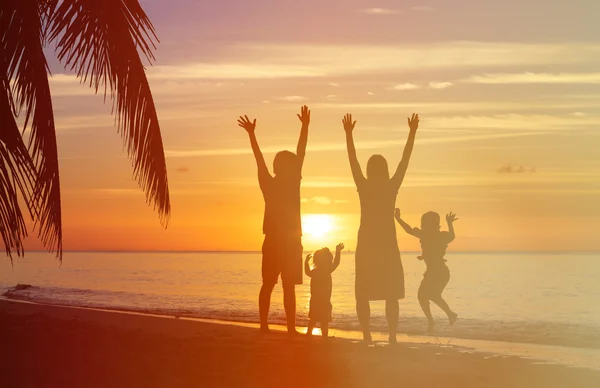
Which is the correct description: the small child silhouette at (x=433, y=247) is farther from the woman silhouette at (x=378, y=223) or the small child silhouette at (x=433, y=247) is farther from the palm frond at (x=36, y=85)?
the palm frond at (x=36, y=85)

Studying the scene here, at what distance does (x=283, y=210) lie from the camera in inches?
433

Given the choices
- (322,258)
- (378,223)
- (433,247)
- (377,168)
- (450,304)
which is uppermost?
(377,168)

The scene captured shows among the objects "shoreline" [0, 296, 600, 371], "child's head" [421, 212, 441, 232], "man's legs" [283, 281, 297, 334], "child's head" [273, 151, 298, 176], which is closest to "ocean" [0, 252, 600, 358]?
"shoreline" [0, 296, 600, 371]

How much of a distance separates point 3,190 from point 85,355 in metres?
2.34

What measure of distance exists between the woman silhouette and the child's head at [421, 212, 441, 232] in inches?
82.2

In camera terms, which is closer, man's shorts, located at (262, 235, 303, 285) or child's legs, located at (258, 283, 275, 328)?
man's shorts, located at (262, 235, 303, 285)

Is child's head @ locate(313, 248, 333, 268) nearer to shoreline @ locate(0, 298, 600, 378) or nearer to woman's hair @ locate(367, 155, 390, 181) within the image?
shoreline @ locate(0, 298, 600, 378)

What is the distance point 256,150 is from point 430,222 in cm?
334

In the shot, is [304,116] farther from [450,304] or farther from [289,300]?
[450,304]

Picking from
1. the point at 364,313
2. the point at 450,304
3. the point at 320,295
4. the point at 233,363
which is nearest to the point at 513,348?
the point at 364,313

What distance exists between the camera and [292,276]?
36.7ft

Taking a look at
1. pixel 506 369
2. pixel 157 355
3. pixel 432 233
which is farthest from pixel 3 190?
pixel 432 233

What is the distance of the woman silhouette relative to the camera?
10.7m

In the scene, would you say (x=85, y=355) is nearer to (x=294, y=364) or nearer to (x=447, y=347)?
(x=294, y=364)
